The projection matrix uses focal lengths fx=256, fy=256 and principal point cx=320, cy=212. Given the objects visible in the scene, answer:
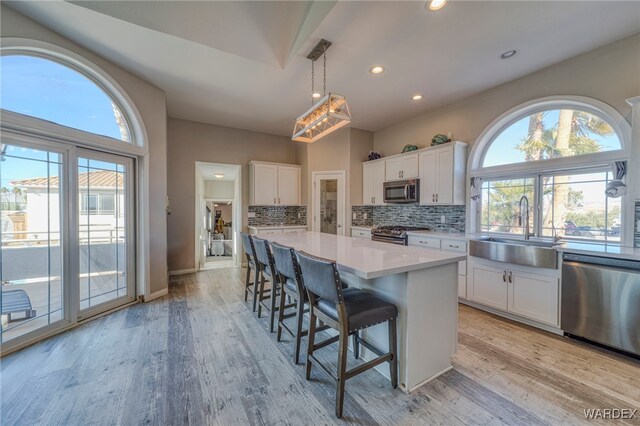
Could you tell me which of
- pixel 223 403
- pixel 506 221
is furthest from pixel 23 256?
pixel 506 221

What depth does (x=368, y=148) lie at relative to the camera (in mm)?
5496

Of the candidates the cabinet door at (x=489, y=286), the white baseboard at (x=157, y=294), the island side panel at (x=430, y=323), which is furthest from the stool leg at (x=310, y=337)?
the white baseboard at (x=157, y=294)

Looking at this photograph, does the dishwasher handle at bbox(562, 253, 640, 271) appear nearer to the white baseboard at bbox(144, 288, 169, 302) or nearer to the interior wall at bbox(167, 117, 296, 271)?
the white baseboard at bbox(144, 288, 169, 302)

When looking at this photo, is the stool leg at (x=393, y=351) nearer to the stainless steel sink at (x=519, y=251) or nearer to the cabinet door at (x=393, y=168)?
the stainless steel sink at (x=519, y=251)

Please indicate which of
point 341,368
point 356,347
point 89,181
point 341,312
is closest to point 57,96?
point 89,181

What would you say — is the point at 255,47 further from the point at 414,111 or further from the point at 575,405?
the point at 575,405

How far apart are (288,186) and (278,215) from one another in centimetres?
72

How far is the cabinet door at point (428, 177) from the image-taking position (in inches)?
160

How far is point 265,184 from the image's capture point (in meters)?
5.41

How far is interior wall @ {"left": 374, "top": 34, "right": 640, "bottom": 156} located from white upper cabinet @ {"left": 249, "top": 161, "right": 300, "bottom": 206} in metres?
2.58

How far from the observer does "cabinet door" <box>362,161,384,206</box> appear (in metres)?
5.15

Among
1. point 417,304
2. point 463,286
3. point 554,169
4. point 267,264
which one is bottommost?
point 463,286

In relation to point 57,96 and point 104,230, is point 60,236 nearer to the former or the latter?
point 104,230

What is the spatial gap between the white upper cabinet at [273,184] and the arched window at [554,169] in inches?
136
